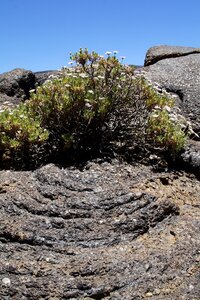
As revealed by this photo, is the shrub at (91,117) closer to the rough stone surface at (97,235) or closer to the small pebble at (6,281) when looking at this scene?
the rough stone surface at (97,235)

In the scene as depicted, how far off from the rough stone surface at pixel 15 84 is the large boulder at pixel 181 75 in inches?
116

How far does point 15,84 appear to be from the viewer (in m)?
11.6

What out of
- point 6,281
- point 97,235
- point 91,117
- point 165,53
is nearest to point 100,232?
point 97,235

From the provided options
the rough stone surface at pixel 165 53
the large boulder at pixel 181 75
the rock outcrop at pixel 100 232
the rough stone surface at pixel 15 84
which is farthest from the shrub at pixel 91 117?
the rough stone surface at pixel 165 53

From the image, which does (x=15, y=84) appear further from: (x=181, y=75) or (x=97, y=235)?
(x=97, y=235)

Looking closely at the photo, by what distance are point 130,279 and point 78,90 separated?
315 centimetres

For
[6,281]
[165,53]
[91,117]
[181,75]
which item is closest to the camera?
[6,281]

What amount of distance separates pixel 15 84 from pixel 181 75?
3.95 metres

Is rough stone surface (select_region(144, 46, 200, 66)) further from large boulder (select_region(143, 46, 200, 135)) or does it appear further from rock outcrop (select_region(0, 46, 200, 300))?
A: rock outcrop (select_region(0, 46, 200, 300))

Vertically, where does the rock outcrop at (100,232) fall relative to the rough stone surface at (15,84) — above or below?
below

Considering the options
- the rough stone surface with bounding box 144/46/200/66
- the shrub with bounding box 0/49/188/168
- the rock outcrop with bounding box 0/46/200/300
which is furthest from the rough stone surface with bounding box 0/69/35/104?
the rock outcrop with bounding box 0/46/200/300

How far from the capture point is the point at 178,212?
6.33 m

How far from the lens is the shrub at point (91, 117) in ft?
23.4

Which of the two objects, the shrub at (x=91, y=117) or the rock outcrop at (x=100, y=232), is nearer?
the rock outcrop at (x=100, y=232)
